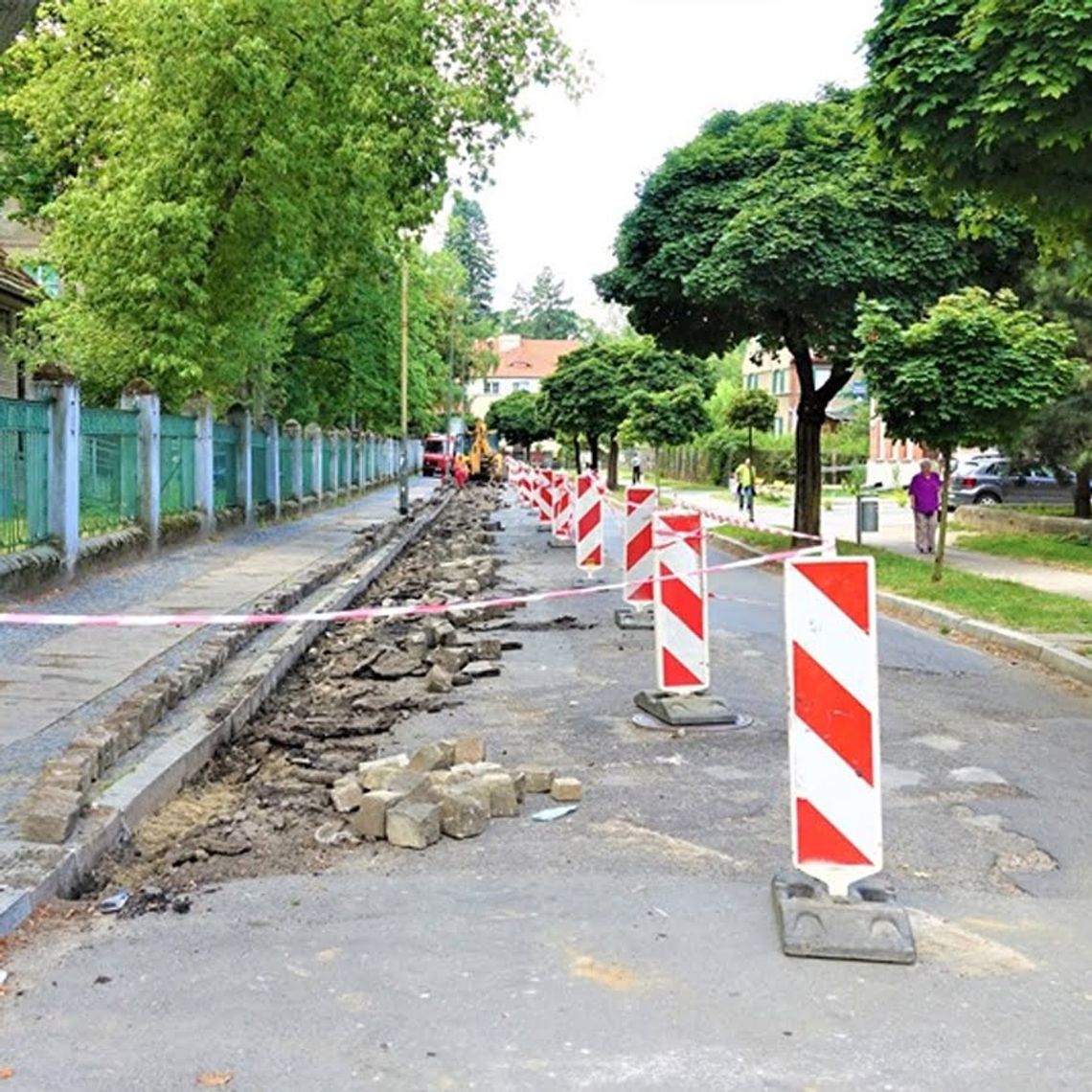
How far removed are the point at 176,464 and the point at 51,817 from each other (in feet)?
49.2

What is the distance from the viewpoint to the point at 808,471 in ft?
70.1

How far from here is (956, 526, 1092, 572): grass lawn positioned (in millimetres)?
19828

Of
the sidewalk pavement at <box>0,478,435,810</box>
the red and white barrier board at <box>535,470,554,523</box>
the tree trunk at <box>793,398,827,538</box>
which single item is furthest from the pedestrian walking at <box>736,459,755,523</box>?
the sidewalk pavement at <box>0,478,435,810</box>

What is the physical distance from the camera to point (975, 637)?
1208cm

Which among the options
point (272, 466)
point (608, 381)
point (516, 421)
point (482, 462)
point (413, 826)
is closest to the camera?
point (413, 826)

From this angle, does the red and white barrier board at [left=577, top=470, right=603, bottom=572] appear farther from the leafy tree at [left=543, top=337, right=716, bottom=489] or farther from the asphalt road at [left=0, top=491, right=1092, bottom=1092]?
the leafy tree at [left=543, top=337, right=716, bottom=489]

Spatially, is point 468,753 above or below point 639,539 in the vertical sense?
below

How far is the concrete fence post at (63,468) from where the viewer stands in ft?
44.3

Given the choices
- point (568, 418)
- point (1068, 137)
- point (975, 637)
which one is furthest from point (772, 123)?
point (568, 418)

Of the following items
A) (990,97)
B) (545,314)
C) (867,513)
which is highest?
(545,314)

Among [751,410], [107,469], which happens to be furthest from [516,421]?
[107,469]

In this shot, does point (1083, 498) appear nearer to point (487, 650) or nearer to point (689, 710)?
point (487, 650)

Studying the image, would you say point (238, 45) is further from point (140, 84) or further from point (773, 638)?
point (773, 638)

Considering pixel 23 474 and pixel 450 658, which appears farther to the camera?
pixel 23 474
